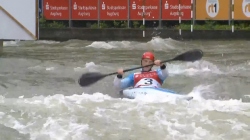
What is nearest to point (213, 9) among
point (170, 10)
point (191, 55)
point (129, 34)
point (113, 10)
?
point (170, 10)

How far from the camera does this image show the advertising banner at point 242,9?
54.7 feet

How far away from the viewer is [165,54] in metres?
13.1

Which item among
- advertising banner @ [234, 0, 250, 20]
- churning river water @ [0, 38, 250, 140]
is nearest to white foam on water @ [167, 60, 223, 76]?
churning river water @ [0, 38, 250, 140]

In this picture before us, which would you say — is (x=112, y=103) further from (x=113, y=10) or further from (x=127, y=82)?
(x=113, y=10)

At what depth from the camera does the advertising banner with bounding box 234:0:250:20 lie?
16.7 metres

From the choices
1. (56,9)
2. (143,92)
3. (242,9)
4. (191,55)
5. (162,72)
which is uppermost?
(56,9)

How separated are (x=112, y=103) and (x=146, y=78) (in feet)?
3.45

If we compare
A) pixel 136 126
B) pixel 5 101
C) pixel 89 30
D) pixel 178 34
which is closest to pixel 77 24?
pixel 89 30

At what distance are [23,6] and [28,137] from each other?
719 centimetres

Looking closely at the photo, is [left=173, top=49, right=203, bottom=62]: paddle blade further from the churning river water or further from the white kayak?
the white kayak

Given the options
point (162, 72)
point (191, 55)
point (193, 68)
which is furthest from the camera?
point (193, 68)

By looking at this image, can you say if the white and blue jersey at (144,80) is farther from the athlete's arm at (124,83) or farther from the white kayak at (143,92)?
the white kayak at (143,92)

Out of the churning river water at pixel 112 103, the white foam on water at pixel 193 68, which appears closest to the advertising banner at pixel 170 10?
the churning river water at pixel 112 103

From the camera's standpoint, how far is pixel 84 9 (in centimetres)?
1797
